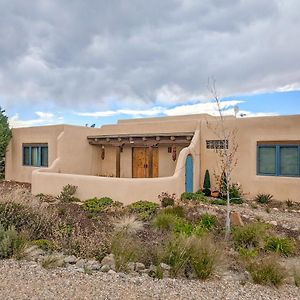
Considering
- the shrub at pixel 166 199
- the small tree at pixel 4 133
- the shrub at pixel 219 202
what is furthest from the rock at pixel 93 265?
the small tree at pixel 4 133

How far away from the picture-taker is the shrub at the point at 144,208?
10770 mm

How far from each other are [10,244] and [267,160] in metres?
11.2

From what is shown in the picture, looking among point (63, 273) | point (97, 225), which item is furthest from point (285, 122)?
point (63, 273)

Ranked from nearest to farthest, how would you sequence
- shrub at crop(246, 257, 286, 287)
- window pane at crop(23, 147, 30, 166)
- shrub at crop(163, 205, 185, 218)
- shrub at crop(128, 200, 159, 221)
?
shrub at crop(246, 257, 286, 287) < shrub at crop(163, 205, 185, 218) < shrub at crop(128, 200, 159, 221) < window pane at crop(23, 147, 30, 166)

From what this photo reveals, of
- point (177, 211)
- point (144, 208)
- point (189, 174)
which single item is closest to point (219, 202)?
point (189, 174)

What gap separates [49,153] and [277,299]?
1647cm

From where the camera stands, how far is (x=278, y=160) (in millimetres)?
13602

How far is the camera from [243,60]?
1578cm

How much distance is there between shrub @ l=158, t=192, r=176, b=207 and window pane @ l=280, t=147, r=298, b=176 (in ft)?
16.3

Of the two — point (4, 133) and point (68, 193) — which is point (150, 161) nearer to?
point (68, 193)

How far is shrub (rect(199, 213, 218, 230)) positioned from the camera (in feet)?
30.5

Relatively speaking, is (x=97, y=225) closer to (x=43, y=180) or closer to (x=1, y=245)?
(x=1, y=245)

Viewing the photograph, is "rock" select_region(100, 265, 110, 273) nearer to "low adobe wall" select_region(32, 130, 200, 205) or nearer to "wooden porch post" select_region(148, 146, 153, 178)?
"low adobe wall" select_region(32, 130, 200, 205)

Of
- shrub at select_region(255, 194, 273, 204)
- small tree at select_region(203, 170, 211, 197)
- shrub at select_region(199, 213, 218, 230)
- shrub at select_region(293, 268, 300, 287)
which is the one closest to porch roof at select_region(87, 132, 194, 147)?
small tree at select_region(203, 170, 211, 197)
